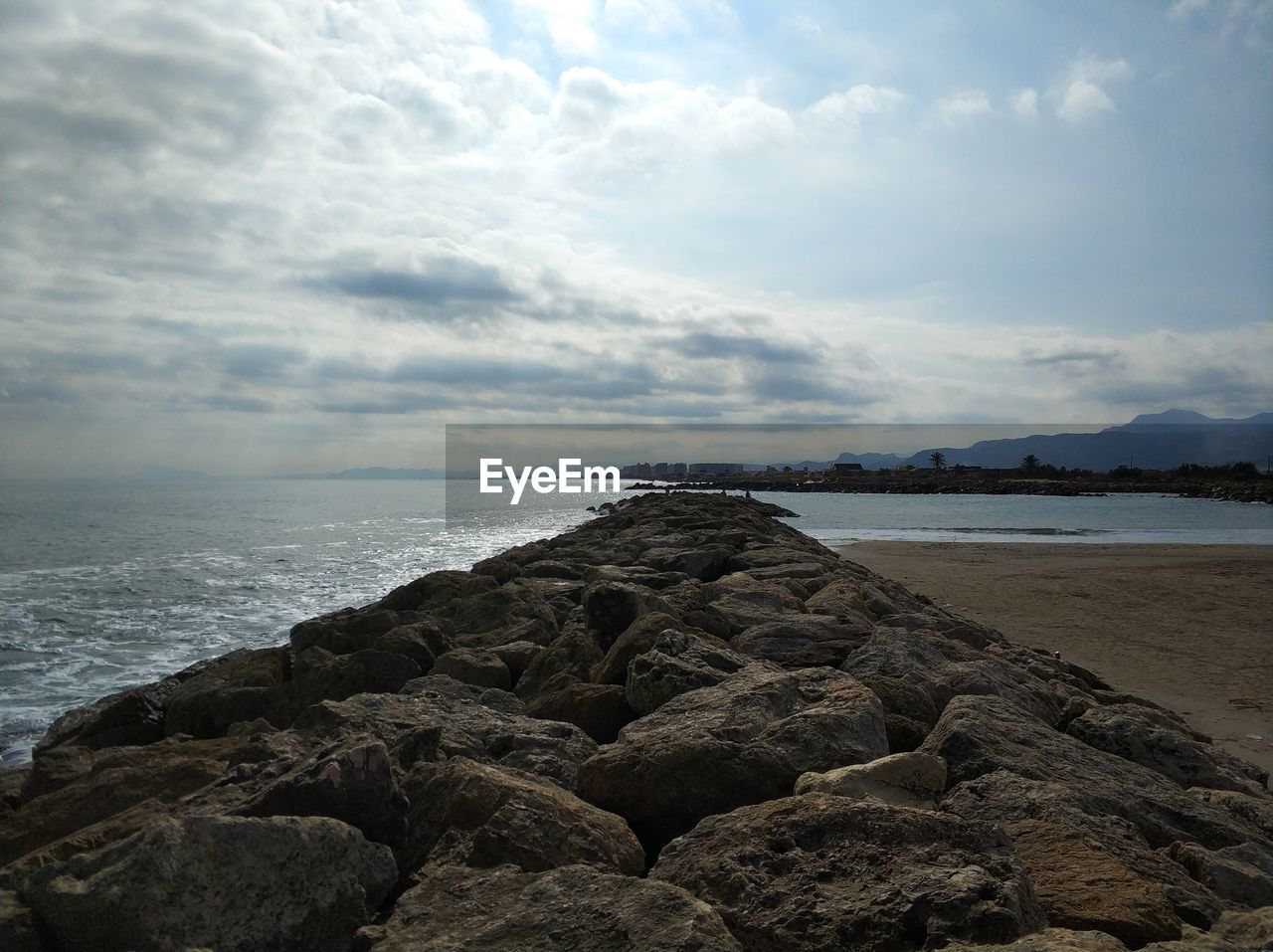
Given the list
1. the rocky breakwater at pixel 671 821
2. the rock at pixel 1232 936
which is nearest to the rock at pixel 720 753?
the rocky breakwater at pixel 671 821

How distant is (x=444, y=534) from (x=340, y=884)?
32.4 metres

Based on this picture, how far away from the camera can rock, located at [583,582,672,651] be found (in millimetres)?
5660

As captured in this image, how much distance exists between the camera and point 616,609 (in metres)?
5.71

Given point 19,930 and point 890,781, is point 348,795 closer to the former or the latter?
point 19,930

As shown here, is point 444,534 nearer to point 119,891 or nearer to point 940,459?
point 119,891

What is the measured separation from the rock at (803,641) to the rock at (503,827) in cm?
240

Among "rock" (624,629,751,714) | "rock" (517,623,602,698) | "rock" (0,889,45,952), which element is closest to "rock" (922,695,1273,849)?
"rock" (624,629,751,714)

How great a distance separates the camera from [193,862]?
2270 mm

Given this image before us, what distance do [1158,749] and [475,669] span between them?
386 cm

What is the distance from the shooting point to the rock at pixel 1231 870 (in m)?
2.78

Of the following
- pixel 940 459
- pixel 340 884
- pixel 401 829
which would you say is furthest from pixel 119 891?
pixel 940 459

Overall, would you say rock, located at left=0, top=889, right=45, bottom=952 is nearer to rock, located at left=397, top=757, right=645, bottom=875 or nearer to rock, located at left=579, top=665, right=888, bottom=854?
rock, located at left=397, top=757, right=645, bottom=875

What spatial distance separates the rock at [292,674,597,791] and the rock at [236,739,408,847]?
0.53m

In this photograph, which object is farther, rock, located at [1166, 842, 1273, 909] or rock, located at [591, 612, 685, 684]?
rock, located at [591, 612, 685, 684]
